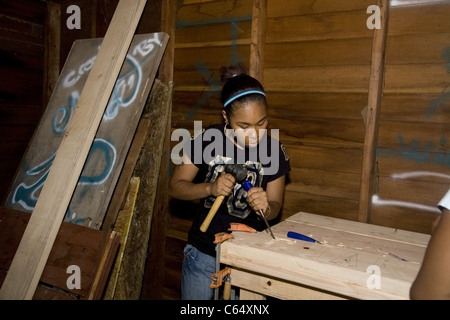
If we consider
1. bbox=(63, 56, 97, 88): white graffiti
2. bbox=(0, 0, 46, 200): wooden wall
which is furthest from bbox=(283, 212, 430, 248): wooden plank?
bbox=(0, 0, 46, 200): wooden wall

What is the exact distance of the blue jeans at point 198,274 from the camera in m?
2.08

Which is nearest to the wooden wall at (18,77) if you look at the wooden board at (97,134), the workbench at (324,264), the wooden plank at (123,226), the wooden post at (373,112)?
the wooden board at (97,134)

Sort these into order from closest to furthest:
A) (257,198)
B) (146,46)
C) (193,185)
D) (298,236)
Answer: (298,236) < (257,198) < (193,185) < (146,46)

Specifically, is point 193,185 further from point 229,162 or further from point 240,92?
point 240,92

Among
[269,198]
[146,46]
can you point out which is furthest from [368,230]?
[146,46]

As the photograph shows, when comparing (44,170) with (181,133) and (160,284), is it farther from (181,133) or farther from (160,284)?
(160,284)

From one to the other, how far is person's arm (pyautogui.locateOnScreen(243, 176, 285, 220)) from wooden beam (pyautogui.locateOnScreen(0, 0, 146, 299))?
4.30 ft

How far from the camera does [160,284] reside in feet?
11.2

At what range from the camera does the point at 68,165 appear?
2.38 m

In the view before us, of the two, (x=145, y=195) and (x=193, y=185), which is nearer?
(x=193, y=185)

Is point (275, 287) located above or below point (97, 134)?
below

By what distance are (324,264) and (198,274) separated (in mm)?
1033

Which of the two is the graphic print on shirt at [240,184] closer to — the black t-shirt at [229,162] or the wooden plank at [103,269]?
the black t-shirt at [229,162]

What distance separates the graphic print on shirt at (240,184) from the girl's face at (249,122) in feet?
0.57
